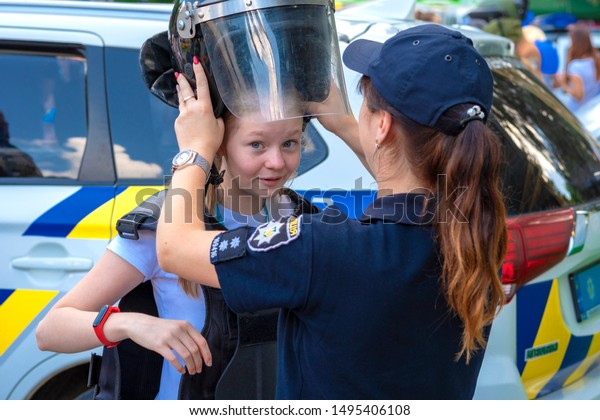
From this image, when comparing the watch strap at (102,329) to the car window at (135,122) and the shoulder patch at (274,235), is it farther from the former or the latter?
the car window at (135,122)

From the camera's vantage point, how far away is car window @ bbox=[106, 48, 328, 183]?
2.94 m

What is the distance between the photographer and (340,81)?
2062mm

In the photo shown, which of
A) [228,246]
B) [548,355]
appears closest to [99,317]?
[228,246]

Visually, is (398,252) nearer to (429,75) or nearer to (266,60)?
(429,75)

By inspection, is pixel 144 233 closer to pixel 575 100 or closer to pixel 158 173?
pixel 158 173

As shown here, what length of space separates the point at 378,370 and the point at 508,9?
729cm

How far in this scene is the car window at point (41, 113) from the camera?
9.86ft

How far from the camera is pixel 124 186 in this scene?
2895mm

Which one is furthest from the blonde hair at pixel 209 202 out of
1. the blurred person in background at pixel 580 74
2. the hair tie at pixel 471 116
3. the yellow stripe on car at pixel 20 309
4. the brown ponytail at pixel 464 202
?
the blurred person in background at pixel 580 74

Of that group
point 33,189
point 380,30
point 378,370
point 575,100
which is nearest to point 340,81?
point 378,370

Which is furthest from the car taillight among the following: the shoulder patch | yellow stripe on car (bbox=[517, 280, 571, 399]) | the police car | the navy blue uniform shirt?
the shoulder patch

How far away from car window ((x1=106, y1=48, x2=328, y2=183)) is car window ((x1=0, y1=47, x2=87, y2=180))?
131 millimetres

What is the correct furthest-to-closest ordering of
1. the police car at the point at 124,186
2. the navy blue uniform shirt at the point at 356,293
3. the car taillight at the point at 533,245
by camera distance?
1. the police car at the point at 124,186
2. the car taillight at the point at 533,245
3. the navy blue uniform shirt at the point at 356,293

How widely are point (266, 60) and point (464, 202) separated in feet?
2.03
